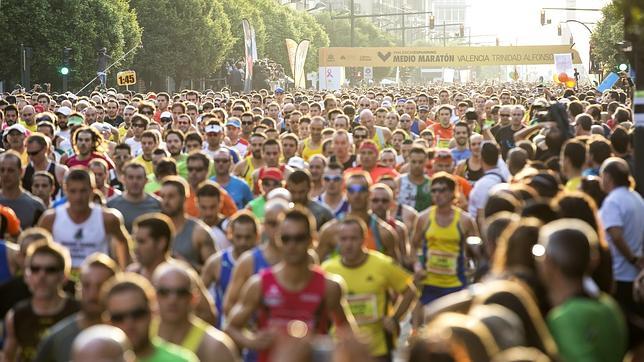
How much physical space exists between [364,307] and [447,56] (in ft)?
281

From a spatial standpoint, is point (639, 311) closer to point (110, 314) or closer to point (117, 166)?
point (110, 314)

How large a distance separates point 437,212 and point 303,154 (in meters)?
7.14

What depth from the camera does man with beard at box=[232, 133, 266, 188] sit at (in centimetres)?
1623

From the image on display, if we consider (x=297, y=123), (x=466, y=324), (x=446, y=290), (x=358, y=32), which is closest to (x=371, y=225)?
(x=446, y=290)

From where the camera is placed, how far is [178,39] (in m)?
67.6

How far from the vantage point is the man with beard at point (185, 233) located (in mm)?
10367

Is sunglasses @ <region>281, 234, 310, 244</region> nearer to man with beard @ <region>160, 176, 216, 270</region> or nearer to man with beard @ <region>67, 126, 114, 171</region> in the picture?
man with beard @ <region>160, 176, 216, 270</region>

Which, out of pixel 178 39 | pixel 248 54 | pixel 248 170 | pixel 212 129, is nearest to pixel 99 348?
pixel 248 170

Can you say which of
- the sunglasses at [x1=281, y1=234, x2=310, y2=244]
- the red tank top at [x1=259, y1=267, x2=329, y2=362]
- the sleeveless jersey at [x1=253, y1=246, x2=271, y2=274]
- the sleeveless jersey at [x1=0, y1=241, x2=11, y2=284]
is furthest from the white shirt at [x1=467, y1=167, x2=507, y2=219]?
the red tank top at [x1=259, y1=267, x2=329, y2=362]

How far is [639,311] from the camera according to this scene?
27.3 feet

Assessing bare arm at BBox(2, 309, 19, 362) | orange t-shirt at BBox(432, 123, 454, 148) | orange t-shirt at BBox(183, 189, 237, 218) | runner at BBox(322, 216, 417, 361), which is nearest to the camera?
bare arm at BBox(2, 309, 19, 362)

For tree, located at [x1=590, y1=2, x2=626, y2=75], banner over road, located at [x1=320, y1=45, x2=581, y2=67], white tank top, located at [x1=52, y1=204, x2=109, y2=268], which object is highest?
white tank top, located at [x1=52, y1=204, x2=109, y2=268]

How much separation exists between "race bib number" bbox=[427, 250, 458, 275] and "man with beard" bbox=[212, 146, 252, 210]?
9.28ft

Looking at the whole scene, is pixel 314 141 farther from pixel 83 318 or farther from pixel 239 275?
pixel 83 318
